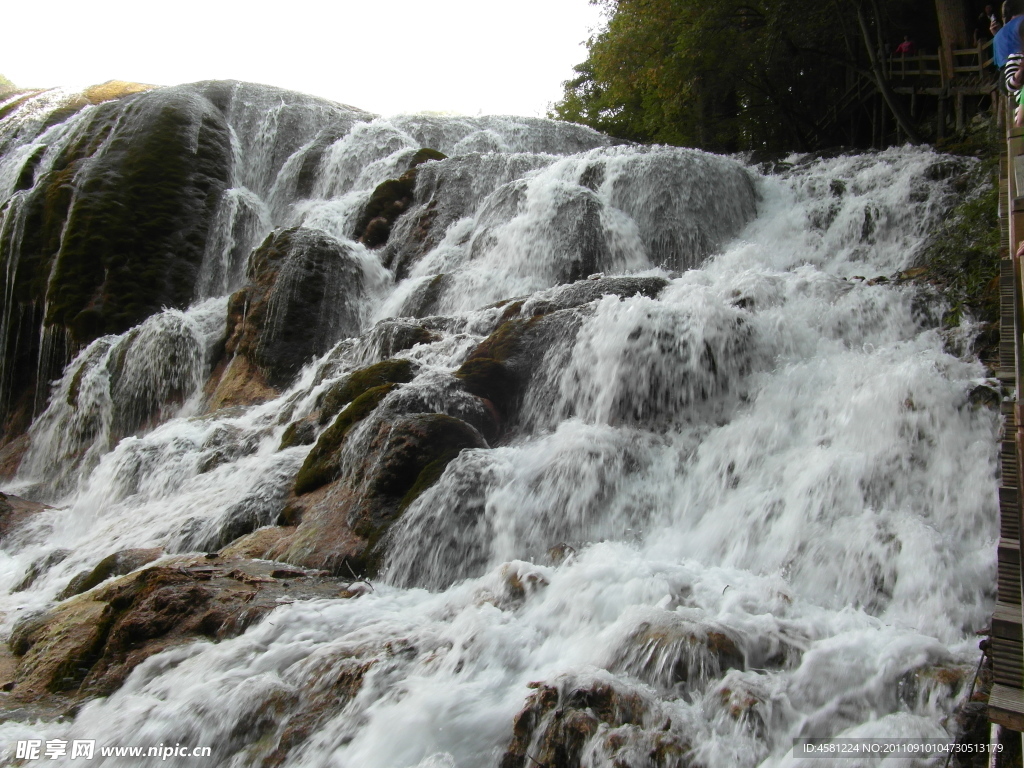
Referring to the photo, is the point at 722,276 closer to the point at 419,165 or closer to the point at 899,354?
the point at 899,354

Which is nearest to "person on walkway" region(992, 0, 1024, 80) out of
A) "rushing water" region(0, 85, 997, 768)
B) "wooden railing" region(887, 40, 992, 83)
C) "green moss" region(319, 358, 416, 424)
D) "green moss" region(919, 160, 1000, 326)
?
"rushing water" region(0, 85, 997, 768)

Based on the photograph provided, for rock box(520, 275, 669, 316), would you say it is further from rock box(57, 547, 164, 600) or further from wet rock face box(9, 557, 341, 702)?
rock box(57, 547, 164, 600)

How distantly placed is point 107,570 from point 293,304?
7513 millimetres

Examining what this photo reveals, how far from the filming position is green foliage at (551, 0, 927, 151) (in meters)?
17.0

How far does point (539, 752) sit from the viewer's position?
3.65m

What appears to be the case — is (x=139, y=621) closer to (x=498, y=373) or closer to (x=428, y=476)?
(x=428, y=476)

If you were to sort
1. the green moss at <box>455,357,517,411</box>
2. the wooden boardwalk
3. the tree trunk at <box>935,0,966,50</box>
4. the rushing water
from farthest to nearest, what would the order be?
the tree trunk at <box>935,0,966,50</box>
the green moss at <box>455,357,517,411</box>
the rushing water
the wooden boardwalk

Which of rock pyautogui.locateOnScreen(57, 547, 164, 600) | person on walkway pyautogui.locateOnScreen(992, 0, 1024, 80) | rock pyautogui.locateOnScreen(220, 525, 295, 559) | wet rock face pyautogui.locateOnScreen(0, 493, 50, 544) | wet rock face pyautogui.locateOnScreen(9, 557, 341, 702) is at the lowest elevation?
wet rock face pyautogui.locateOnScreen(0, 493, 50, 544)

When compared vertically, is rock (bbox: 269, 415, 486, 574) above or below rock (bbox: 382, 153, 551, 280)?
below

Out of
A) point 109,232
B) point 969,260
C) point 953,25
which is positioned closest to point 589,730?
point 969,260

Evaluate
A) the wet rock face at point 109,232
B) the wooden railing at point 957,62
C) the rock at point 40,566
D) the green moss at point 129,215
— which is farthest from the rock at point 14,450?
the wooden railing at point 957,62

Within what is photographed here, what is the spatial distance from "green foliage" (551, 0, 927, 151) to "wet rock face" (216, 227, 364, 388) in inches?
407

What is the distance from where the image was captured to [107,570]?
726 cm

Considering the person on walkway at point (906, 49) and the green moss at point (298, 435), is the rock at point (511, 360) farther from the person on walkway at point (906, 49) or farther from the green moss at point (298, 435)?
the person on walkway at point (906, 49)
